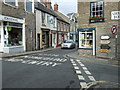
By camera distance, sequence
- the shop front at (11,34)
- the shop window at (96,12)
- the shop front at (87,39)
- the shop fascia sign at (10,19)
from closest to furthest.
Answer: the shop window at (96,12) < the shop fascia sign at (10,19) < the shop front at (87,39) < the shop front at (11,34)

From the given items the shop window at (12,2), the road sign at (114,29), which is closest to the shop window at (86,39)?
the road sign at (114,29)

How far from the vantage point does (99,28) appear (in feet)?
41.2

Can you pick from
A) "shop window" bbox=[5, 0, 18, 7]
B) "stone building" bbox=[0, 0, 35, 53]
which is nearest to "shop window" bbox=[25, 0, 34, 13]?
"stone building" bbox=[0, 0, 35, 53]

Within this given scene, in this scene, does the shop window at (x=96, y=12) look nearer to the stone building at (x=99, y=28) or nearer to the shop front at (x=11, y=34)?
the stone building at (x=99, y=28)

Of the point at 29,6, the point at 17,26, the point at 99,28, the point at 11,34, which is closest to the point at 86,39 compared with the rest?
the point at 99,28

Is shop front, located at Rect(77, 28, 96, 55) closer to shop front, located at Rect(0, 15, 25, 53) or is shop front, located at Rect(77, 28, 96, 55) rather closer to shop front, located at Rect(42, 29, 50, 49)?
shop front, located at Rect(0, 15, 25, 53)

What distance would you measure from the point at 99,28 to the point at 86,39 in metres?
2.00

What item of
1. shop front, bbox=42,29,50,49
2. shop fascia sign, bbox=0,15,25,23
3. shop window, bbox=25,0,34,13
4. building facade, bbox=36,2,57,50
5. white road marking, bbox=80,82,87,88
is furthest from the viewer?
shop front, bbox=42,29,50,49

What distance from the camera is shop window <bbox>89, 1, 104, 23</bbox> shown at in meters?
12.5

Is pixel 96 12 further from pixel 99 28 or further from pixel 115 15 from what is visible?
pixel 115 15

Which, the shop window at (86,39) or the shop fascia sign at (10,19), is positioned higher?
the shop fascia sign at (10,19)

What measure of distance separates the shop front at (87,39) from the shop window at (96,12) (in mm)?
1086

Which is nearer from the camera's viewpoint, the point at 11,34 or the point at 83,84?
the point at 83,84

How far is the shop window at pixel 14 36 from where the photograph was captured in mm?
14103
